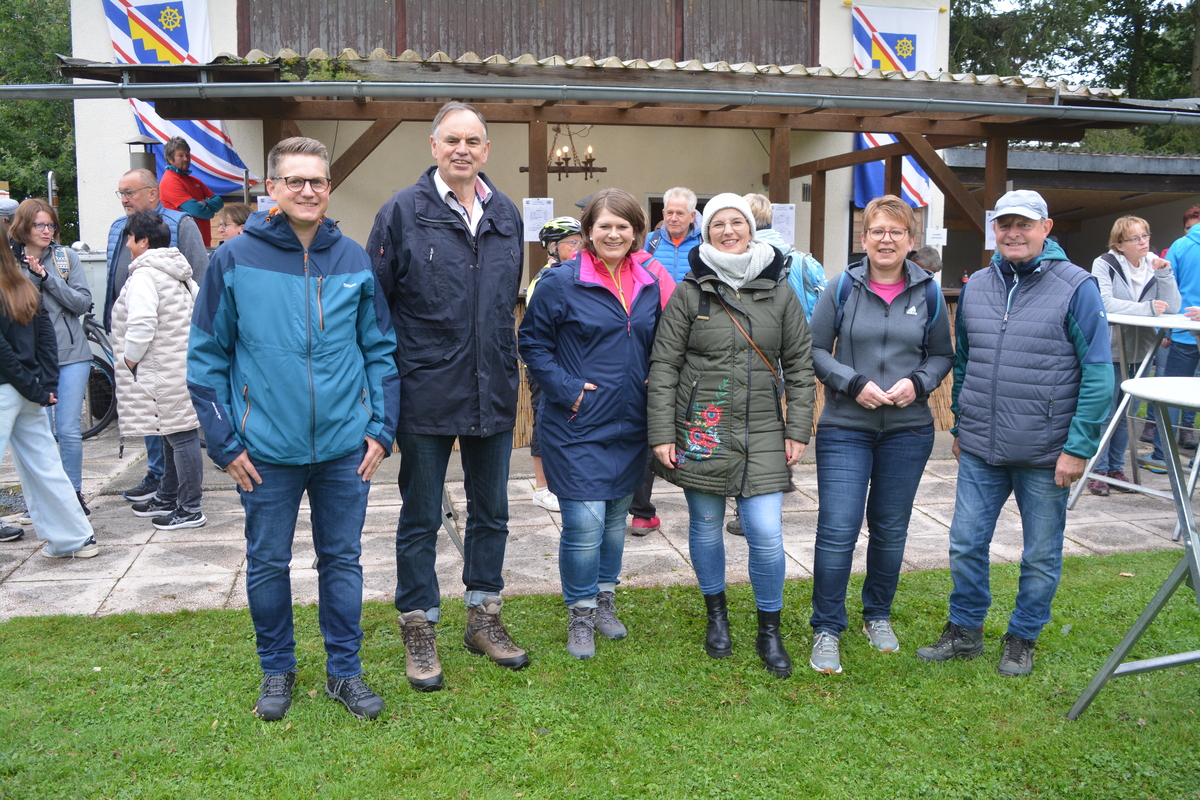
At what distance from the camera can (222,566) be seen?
189 inches

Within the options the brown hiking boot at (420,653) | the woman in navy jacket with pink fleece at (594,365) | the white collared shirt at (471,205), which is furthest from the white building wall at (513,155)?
the brown hiking boot at (420,653)

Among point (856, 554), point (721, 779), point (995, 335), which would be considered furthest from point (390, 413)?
point (856, 554)

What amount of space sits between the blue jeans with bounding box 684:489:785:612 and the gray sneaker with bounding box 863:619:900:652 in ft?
1.61

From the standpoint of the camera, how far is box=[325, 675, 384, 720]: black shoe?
3145mm

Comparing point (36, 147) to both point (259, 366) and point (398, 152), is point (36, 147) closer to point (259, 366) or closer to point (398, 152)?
point (398, 152)

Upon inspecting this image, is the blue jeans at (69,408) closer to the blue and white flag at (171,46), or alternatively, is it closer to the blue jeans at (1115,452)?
the blue and white flag at (171,46)

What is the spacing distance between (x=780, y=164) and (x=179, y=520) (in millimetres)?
5792

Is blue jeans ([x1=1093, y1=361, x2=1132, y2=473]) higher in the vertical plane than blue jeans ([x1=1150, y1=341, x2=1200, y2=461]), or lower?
lower

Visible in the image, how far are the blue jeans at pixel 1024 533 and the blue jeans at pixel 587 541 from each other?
1.31 meters

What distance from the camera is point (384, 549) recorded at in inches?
201

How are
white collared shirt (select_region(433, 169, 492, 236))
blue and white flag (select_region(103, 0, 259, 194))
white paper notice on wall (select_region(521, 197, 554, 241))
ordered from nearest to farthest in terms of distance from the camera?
1. white collared shirt (select_region(433, 169, 492, 236))
2. white paper notice on wall (select_region(521, 197, 554, 241))
3. blue and white flag (select_region(103, 0, 259, 194))

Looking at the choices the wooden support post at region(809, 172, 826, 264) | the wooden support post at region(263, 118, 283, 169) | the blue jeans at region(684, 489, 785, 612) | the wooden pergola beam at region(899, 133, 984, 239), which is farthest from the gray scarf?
the wooden support post at region(809, 172, 826, 264)

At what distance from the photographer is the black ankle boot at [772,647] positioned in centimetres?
350

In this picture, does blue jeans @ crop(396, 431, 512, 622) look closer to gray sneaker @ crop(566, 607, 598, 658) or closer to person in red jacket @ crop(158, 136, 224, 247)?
gray sneaker @ crop(566, 607, 598, 658)
